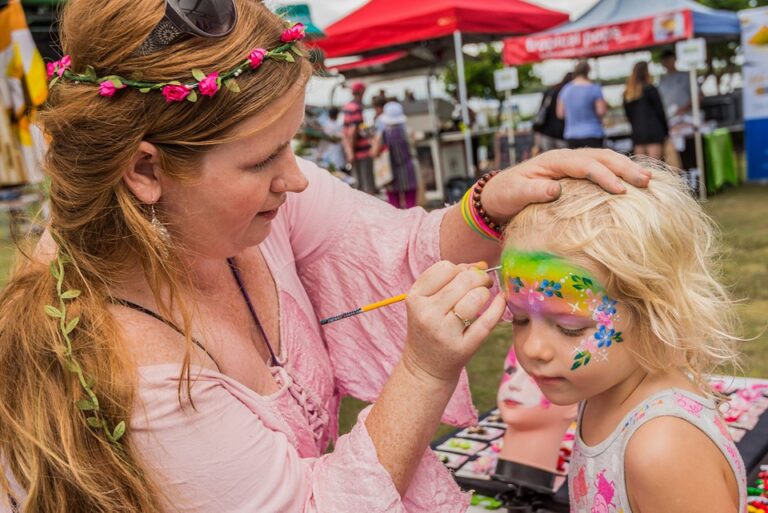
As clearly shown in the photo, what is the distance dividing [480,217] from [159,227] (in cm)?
65

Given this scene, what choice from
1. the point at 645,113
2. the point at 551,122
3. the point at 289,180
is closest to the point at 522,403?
the point at 289,180

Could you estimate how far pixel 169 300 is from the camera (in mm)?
1341

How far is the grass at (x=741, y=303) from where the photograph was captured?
3.31 meters

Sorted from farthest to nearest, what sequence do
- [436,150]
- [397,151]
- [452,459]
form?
[436,150] → [397,151] → [452,459]

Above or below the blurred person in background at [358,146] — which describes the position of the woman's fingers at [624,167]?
above

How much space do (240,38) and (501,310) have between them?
24.5 inches

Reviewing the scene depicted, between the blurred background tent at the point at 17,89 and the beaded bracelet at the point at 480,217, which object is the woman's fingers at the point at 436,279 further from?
the blurred background tent at the point at 17,89

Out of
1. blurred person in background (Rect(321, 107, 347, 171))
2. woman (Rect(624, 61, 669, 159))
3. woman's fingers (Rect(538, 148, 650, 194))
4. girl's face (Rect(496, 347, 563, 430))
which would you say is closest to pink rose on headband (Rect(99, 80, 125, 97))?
woman's fingers (Rect(538, 148, 650, 194))

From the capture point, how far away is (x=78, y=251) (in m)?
1.28

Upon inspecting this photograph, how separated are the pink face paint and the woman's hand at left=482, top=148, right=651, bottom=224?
4.8 inches

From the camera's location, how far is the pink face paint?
4.37 ft

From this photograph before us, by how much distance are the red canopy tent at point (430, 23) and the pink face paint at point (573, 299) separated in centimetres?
773

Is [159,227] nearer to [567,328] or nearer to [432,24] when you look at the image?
[567,328]

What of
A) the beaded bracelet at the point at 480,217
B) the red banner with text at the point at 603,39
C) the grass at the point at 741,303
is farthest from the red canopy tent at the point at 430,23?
the beaded bracelet at the point at 480,217
